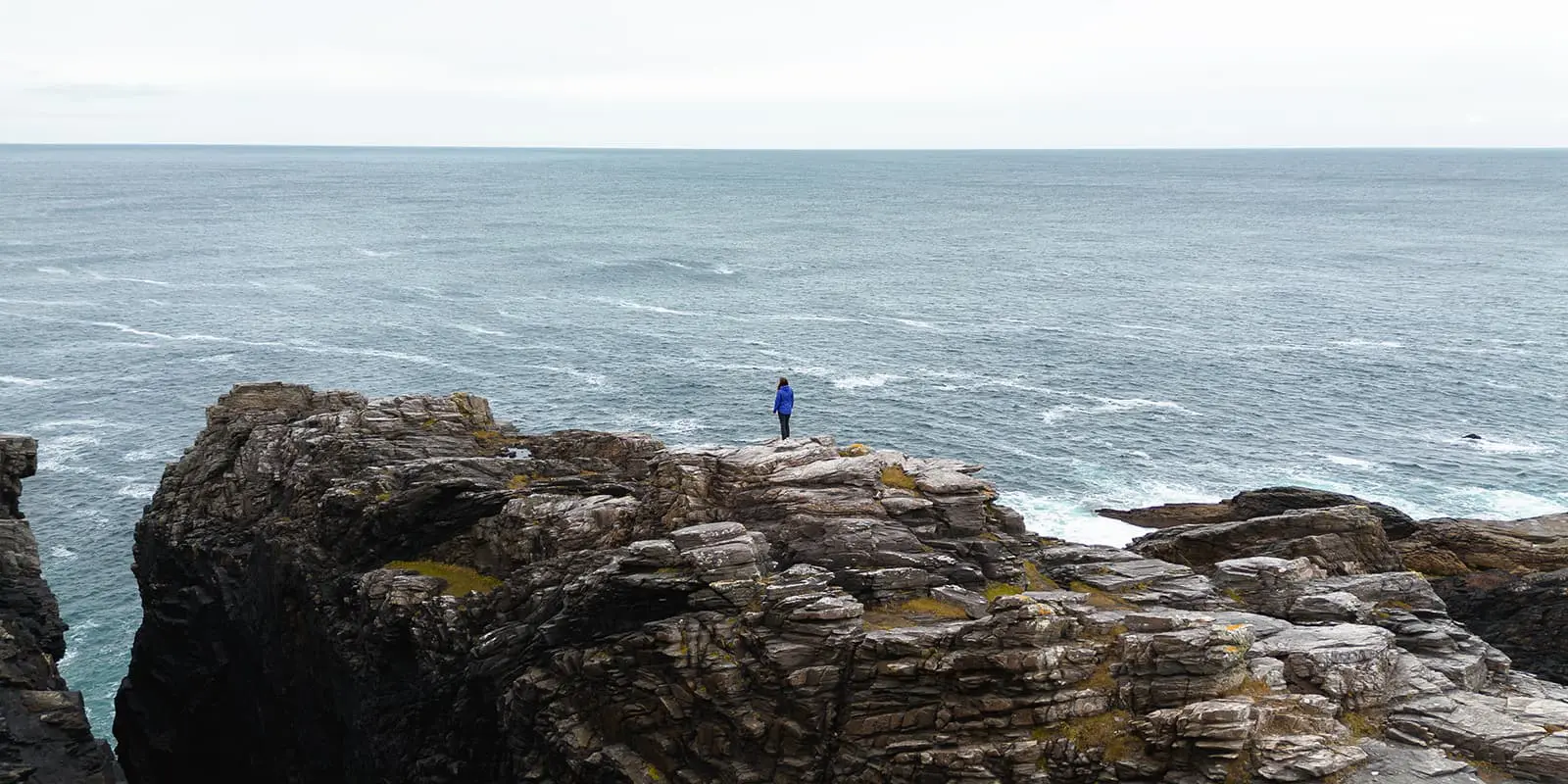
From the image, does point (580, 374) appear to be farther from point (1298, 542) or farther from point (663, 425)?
point (1298, 542)

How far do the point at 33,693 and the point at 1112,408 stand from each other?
72740 mm

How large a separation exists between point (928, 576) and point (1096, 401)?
63.3m

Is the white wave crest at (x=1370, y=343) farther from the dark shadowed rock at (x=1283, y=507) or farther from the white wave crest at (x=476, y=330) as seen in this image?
the white wave crest at (x=476, y=330)

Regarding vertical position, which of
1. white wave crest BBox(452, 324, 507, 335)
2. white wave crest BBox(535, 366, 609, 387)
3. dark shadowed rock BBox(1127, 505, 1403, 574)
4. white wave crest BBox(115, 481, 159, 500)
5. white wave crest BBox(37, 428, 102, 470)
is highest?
dark shadowed rock BBox(1127, 505, 1403, 574)

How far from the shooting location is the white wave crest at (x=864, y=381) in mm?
97562

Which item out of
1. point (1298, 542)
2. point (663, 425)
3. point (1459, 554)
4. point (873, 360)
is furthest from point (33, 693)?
point (873, 360)

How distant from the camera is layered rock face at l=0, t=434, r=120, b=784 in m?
37.6

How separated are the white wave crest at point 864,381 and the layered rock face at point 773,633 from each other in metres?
51.5

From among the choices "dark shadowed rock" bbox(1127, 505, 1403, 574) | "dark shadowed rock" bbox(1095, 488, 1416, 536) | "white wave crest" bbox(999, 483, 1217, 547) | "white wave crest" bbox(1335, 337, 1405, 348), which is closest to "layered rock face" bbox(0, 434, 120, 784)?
"dark shadowed rock" bbox(1127, 505, 1403, 574)

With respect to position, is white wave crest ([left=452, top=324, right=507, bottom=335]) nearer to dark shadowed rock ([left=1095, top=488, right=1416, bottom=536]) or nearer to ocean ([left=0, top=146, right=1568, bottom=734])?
ocean ([left=0, top=146, right=1568, bottom=734])

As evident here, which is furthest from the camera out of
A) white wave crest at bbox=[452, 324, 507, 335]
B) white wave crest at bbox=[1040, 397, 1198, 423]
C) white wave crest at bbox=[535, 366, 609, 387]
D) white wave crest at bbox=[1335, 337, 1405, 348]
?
white wave crest at bbox=[452, 324, 507, 335]

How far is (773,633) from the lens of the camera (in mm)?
31562

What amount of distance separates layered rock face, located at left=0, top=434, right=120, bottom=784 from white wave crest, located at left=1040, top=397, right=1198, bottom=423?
2521 inches

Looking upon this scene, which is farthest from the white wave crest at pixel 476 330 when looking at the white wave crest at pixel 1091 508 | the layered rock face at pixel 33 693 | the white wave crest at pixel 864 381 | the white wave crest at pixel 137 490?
the layered rock face at pixel 33 693
